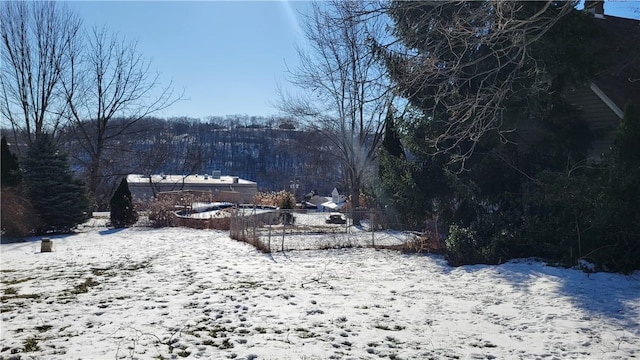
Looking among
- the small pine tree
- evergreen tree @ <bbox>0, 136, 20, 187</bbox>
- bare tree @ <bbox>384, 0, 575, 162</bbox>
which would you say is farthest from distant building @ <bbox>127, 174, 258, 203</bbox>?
bare tree @ <bbox>384, 0, 575, 162</bbox>

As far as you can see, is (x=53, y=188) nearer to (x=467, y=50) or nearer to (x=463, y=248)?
(x=463, y=248)

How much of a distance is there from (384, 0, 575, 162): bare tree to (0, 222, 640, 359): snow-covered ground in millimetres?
2607

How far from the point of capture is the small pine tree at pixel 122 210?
56.9 feet

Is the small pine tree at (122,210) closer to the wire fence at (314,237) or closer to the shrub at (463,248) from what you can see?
the wire fence at (314,237)

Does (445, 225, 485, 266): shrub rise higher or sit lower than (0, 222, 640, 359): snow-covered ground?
higher

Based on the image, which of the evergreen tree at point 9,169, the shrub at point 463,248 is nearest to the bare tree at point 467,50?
the shrub at point 463,248

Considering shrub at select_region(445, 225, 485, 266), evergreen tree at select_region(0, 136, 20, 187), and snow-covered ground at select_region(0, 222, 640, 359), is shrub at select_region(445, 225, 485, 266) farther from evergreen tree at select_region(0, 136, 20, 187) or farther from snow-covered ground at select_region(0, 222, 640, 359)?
evergreen tree at select_region(0, 136, 20, 187)

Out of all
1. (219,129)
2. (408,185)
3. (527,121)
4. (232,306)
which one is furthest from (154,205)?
(219,129)

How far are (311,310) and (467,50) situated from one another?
5.53 m

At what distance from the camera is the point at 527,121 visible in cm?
1059

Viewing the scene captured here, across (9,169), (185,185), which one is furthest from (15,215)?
(185,185)

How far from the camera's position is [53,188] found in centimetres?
1523

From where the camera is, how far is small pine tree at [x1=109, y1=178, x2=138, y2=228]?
17.4 m

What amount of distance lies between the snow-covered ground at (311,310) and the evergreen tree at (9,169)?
6.56 metres
